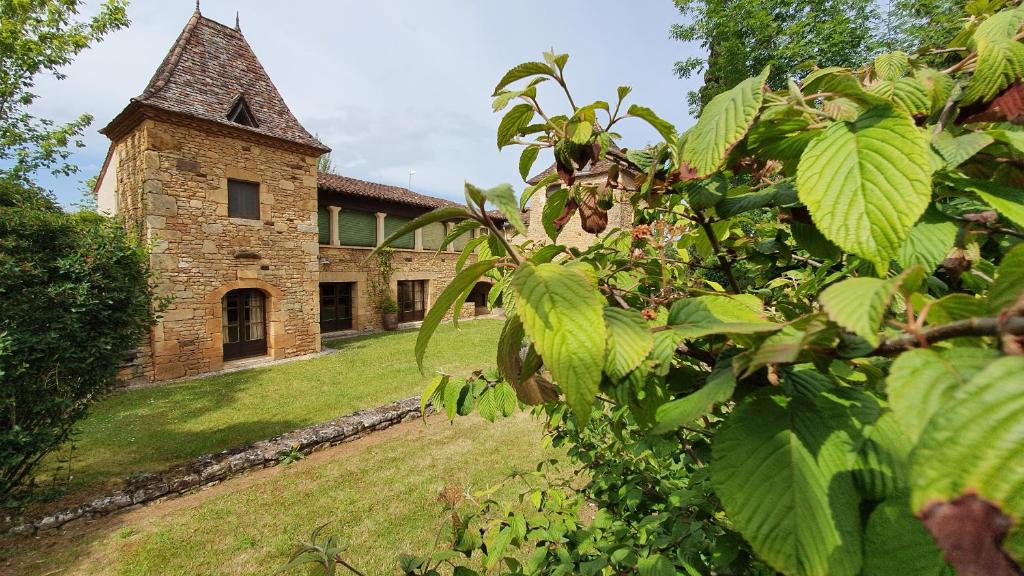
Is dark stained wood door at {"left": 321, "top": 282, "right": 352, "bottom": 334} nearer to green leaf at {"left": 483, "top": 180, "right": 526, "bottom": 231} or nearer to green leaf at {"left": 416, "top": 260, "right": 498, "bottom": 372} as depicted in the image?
green leaf at {"left": 416, "top": 260, "right": 498, "bottom": 372}

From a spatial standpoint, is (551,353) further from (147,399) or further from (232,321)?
(232,321)

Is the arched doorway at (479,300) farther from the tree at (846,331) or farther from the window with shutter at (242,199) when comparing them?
the tree at (846,331)

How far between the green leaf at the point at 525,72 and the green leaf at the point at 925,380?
2.98 ft

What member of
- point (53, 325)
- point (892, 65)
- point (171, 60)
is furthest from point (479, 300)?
point (892, 65)

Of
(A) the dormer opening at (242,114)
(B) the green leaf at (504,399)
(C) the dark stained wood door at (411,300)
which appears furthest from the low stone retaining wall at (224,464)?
(C) the dark stained wood door at (411,300)

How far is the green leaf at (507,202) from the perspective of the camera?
1.76ft

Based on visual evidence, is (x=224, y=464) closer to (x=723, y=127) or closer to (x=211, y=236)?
(x=723, y=127)

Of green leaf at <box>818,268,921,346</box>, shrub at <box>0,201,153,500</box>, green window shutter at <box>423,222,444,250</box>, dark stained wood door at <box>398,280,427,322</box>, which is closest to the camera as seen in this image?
green leaf at <box>818,268,921,346</box>

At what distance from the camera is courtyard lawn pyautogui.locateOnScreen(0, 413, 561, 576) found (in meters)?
3.55

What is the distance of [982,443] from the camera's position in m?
0.27

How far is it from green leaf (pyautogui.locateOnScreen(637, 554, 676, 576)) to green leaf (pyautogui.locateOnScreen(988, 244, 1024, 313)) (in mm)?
1147

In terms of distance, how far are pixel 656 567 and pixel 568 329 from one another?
3.70 ft

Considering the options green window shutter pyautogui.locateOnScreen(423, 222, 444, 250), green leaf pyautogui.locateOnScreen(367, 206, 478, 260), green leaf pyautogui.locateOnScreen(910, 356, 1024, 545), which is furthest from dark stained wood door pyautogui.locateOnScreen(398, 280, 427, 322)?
green leaf pyautogui.locateOnScreen(910, 356, 1024, 545)

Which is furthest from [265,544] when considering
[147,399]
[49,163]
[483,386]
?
[49,163]
